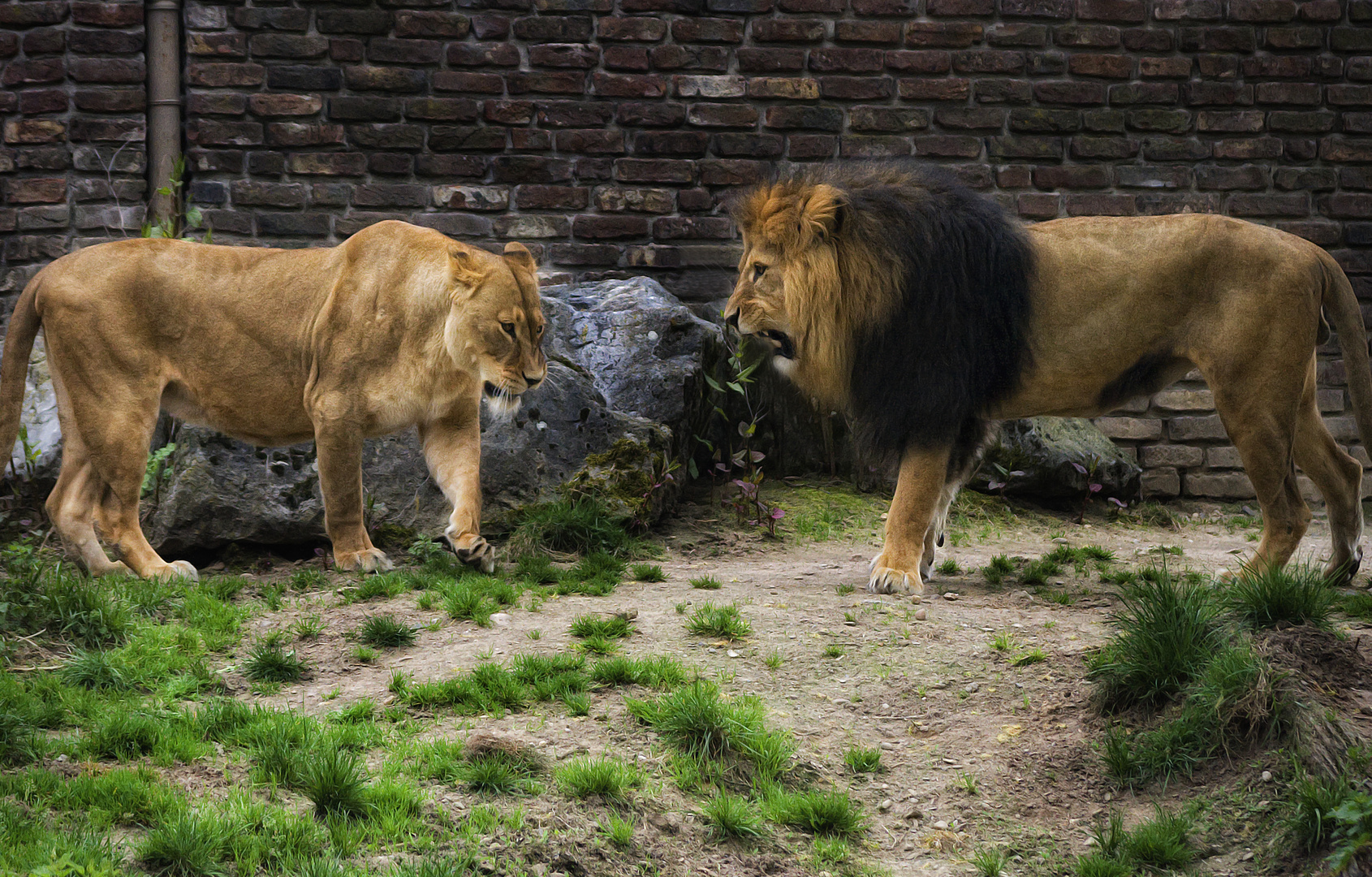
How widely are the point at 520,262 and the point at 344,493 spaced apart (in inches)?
53.4

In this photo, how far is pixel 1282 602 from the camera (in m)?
3.60

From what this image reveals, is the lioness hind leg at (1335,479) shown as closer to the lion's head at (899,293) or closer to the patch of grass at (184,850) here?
the lion's head at (899,293)

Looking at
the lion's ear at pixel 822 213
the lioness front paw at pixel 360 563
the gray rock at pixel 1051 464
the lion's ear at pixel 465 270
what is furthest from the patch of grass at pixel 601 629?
the gray rock at pixel 1051 464

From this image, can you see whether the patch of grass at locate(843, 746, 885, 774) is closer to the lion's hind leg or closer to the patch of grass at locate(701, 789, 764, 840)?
the patch of grass at locate(701, 789, 764, 840)

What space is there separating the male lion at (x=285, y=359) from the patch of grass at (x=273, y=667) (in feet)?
4.08

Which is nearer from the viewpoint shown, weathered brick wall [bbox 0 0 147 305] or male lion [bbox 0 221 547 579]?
male lion [bbox 0 221 547 579]

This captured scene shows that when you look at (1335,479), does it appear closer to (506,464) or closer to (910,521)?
(910,521)

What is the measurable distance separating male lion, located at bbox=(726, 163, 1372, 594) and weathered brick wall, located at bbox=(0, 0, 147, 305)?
4.31m

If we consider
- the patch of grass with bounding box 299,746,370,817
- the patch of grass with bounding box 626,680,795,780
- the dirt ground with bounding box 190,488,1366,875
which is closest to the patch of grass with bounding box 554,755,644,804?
the dirt ground with bounding box 190,488,1366,875

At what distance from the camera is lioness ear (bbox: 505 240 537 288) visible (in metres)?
5.21

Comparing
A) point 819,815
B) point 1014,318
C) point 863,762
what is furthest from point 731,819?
point 1014,318

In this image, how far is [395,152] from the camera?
24.0 feet

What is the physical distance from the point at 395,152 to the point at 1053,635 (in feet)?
16.9

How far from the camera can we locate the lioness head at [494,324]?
5.10 metres
